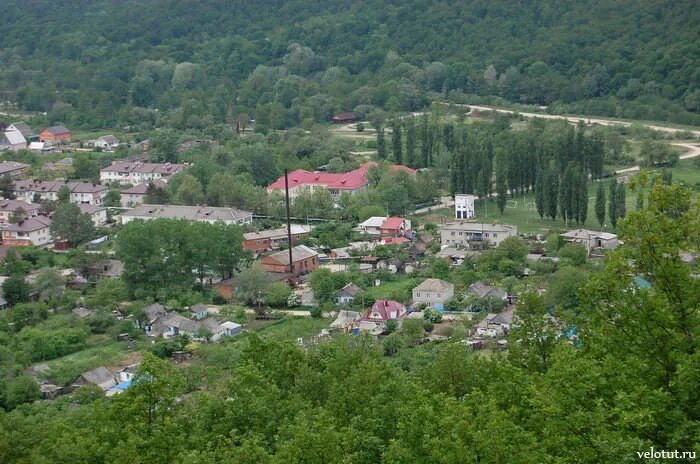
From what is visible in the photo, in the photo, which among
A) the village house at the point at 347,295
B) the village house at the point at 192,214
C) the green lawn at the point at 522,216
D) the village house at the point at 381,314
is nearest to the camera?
the village house at the point at 381,314

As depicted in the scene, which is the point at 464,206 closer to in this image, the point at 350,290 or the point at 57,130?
the point at 350,290

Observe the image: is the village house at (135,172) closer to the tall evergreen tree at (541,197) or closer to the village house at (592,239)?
the tall evergreen tree at (541,197)

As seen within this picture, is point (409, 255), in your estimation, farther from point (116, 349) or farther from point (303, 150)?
point (303, 150)

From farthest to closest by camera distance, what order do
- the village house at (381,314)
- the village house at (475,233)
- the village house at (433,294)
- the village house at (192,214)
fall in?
1. the village house at (192,214)
2. the village house at (475,233)
3. the village house at (433,294)
4. the village house at (381,314)

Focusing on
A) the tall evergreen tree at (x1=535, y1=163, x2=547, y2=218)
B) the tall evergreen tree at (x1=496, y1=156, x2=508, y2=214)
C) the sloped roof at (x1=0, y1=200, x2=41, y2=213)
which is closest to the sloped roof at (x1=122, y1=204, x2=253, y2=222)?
the sloped roof at (x1=0, y1=200, x2=41, y2=213)

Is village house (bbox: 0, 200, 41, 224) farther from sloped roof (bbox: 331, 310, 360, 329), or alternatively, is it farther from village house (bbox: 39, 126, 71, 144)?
village house (bbox: 39, 126, 71, 144)

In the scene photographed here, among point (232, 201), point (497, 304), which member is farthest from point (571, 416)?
point (232, 201)

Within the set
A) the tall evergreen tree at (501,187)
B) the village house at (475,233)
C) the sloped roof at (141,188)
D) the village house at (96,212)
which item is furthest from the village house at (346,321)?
the sloped roof at (141,188)

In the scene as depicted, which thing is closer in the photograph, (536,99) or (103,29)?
(536,99)
